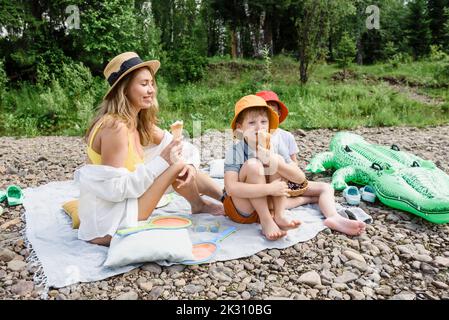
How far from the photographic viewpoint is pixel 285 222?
9.68ft

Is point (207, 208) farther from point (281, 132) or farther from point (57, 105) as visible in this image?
point (57, 105)

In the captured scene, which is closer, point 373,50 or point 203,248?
point 203,248

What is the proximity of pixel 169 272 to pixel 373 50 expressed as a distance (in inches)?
707

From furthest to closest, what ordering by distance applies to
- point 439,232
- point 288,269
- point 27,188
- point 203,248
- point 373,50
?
point 373,50 → point 27,188 → point 439,232 → point 203,248 → point 288,269

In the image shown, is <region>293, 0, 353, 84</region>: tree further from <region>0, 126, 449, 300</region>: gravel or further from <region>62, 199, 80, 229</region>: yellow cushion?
<region>62, 199, 80, 229</region>: yellow cushion

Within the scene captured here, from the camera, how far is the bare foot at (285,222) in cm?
291

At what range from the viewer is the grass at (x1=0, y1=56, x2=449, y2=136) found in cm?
791

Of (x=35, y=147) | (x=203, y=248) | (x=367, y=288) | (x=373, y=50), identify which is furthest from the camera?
(x=373, y=50)

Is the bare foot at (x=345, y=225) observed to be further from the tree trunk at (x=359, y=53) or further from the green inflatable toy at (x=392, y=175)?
the tree trunk at (x=359, y=53)

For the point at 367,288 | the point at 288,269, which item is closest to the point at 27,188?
the point at 288,269

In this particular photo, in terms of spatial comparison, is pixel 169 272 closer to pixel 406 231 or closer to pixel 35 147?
pixel 406 231

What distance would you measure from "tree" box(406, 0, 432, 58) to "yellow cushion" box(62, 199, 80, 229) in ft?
53.7

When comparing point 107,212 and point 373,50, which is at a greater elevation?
point 373,50
